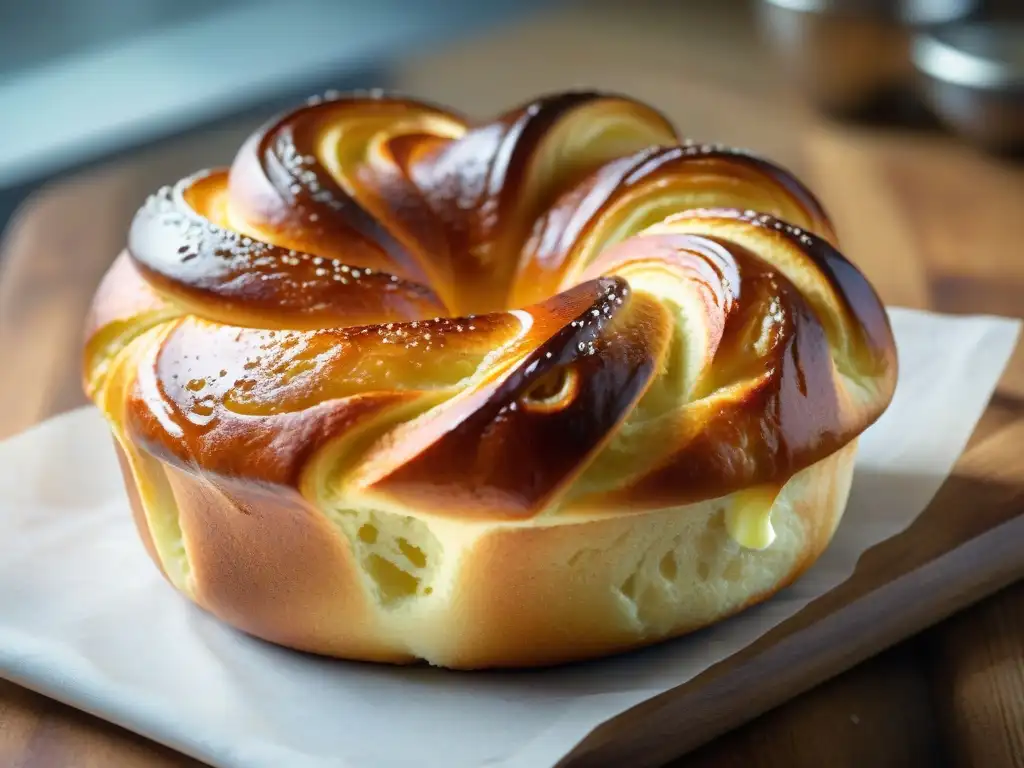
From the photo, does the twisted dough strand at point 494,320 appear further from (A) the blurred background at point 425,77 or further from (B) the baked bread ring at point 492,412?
(A) the blurred background at point 425,77

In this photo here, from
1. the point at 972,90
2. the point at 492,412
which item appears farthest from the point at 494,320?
the point at 972,90

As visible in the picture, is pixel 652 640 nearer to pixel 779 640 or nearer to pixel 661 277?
pixel 779 640

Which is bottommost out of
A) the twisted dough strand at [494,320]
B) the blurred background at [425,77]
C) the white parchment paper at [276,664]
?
the blurred background at [425,77]

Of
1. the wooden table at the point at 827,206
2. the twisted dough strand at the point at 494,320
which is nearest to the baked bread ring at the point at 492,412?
the twisted dough strand at the point at 494,320

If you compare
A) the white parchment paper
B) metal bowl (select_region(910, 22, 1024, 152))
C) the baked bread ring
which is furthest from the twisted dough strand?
metal bowl (select_region(910, 22, 1024, 152))

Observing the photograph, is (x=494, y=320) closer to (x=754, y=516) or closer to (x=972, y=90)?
(x=754, y=516)

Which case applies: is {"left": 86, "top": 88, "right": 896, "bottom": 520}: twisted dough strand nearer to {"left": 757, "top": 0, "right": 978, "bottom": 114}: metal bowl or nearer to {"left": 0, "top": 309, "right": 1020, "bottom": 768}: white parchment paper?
{"left": 0, "top": 309, "right": 1020, "bottom": 768}: white parchment paper

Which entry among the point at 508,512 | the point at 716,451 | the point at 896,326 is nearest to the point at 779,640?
the point at 716,451
